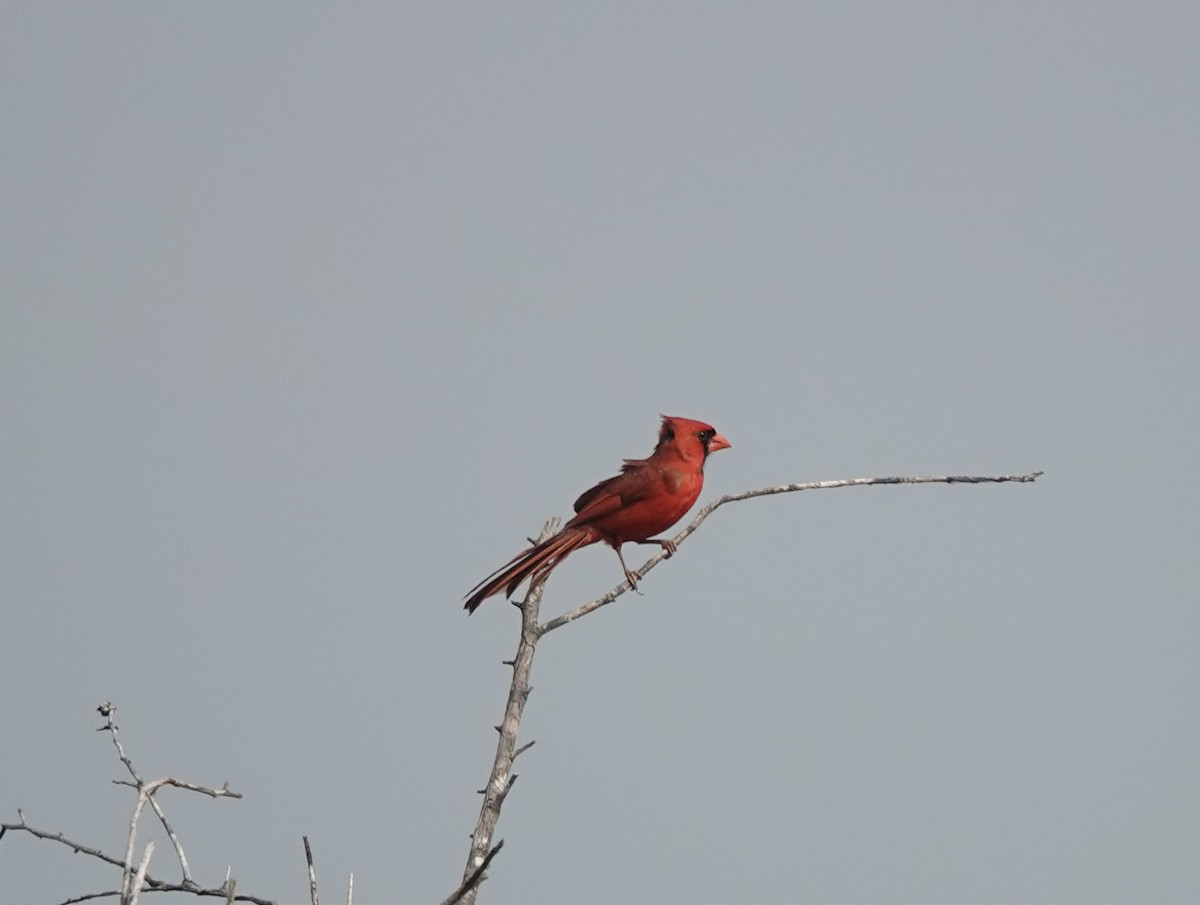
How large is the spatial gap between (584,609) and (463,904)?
1616 mm

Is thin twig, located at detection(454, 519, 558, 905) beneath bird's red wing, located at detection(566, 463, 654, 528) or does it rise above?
beneath

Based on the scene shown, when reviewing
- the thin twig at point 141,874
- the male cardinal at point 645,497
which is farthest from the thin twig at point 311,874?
the male cardinal at point 645,497

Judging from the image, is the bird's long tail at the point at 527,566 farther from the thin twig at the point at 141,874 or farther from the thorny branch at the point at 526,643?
the thin twig at the point at 141,874

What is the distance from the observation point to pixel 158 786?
3.69 m

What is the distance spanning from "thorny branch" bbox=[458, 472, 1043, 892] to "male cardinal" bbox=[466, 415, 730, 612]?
82cm

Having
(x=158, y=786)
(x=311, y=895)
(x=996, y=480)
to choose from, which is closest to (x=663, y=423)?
(x=996, y=480)

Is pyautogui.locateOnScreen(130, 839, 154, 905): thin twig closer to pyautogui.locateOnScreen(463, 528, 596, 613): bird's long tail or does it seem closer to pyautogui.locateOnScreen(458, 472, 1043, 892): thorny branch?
pyautogui.locateOnScreen(458, 472, 1043, 892): thorny branch

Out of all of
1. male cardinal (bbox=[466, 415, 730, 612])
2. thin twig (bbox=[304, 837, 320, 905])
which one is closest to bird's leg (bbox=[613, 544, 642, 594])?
male cardinal (bbox=[466, 415, 730, 612])

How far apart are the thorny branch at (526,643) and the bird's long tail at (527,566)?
0.52ft

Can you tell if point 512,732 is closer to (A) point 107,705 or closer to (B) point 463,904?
(B) point 463,904

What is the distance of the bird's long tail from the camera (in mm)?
7477

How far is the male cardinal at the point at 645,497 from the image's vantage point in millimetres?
8109

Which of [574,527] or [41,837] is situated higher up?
[574,527]

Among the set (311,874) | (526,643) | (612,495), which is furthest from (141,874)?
(612,495)
